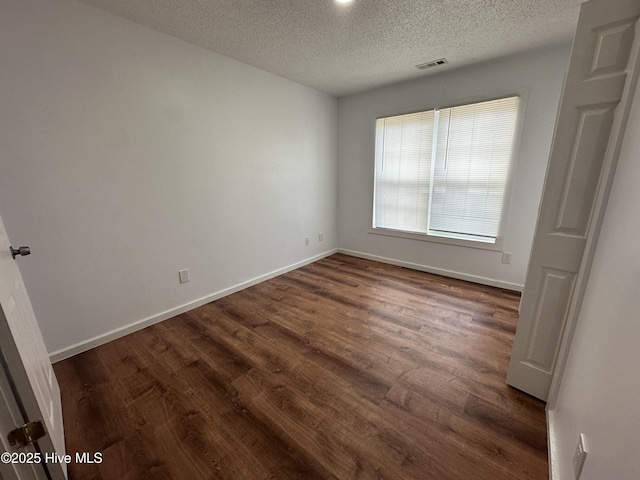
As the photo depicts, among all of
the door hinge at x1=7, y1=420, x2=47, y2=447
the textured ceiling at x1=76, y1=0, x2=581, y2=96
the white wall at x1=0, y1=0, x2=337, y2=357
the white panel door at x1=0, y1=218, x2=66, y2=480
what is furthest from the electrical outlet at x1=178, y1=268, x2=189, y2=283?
the textured ceiling at x1=76, y1=0, x2=581, y2=96

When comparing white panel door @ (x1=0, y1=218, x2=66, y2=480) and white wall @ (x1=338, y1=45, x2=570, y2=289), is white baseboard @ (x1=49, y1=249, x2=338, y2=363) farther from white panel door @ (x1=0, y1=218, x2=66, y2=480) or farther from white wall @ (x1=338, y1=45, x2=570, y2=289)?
white wall @ (x1=338, y1=45, x2=570, y2=289)

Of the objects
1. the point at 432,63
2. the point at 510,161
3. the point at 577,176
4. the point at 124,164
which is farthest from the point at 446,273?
the point at 124,164

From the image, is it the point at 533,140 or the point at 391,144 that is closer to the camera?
the point at 533,140

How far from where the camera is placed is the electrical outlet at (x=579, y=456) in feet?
2.88

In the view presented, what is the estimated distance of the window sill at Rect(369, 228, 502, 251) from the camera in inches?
117

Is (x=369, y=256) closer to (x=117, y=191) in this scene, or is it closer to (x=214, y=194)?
(x=214, y=194)

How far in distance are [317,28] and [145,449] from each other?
9.58 ft

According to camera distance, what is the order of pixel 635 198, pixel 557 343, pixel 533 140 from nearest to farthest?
pixel 635 198 → pixel 557 343 → pixel 533 140

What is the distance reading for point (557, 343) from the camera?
142cm

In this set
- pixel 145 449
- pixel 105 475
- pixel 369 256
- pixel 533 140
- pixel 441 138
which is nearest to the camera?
pixel 105 475

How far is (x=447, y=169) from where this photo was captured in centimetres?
312

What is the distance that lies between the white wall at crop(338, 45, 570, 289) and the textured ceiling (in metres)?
0.21

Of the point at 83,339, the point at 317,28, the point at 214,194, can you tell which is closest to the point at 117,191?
the point at 214,194

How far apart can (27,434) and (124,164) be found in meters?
1.77
